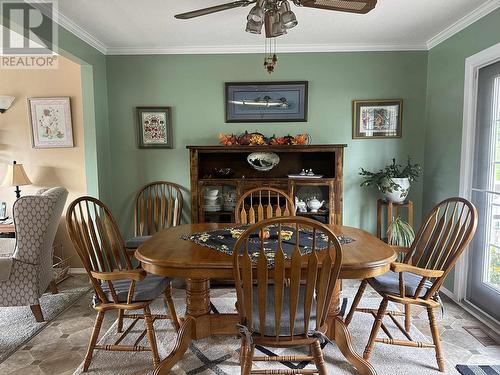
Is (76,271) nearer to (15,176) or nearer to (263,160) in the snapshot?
(15,176)

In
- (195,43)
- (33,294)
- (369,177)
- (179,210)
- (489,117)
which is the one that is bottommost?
(33,294)

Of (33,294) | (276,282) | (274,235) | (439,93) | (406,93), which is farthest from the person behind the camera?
(406,93)

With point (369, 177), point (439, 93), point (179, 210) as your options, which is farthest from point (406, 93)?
point (179, 210)

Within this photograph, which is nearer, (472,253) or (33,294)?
(33,294)

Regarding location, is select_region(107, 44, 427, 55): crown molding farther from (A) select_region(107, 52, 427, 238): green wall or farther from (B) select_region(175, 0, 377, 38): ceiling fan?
(B) select_region(175, 0, 377, 38): ceiling fan

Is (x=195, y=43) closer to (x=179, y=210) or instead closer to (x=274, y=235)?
(x=179, y=210)

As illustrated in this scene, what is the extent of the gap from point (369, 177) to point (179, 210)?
80.3 inches

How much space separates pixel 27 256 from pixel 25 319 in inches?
20.8

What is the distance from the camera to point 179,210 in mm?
3555

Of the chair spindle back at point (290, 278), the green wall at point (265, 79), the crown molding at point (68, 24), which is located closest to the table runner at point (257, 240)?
the chair spindle back at point (290, 278)

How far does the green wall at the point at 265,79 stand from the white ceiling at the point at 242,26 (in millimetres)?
109

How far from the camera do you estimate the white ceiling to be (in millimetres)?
2562

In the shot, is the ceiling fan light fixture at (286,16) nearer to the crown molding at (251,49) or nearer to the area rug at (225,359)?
the crown molding at (251,49)

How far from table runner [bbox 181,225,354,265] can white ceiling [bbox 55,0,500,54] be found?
1.68 metres
